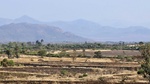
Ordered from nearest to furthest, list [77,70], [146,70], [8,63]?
1. [146,70]
2. [77,70]
3. [8,63]

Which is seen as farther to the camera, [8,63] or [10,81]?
[8,63]

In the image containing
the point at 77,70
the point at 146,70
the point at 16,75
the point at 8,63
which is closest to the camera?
the point at 146,70

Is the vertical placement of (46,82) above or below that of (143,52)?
below

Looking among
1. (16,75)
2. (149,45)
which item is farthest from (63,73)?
(149,45)

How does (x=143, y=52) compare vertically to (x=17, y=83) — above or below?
above

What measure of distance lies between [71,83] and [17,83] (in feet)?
19.6

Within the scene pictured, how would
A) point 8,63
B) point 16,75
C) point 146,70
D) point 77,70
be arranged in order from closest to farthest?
point 146,70, point 16,75, point 77,70, point 8,63

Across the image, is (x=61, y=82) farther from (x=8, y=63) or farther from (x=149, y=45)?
(x=8, y=63)

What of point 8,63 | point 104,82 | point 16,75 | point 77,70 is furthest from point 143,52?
point 8,63

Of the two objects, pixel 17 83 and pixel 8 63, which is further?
pixel 8 63

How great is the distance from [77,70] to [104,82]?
25.0m

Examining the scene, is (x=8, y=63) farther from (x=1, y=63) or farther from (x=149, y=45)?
(x=149, y=45)

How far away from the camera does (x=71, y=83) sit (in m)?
45.7

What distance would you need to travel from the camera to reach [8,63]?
77.6 m
